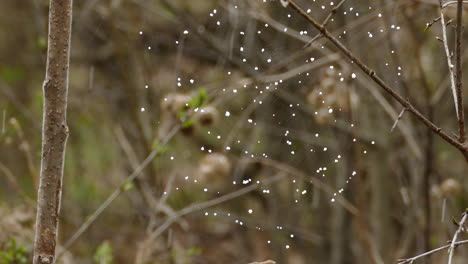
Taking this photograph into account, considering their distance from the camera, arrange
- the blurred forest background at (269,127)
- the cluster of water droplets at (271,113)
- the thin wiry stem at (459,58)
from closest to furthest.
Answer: the thin wiry stem at (459,58)
the blurred forest background at (269,127)
the cluster of water droplets at (271,113)

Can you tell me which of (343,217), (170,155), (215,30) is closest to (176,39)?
(215,30)

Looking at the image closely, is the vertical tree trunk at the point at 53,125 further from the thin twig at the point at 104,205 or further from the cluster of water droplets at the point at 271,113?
the cluster of water droplets at the point at 271,113

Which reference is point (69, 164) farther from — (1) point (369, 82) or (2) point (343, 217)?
(1) point (369, 82)

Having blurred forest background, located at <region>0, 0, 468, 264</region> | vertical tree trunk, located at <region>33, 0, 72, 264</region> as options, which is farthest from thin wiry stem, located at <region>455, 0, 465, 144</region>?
blurred forest background, located at <region>0, 0, 468, 264</region>

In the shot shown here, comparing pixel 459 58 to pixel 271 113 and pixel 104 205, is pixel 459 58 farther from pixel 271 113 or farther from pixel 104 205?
pixel 271 113

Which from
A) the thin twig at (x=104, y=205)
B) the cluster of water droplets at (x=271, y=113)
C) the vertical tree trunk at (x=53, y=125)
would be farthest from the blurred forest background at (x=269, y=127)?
the vertical tree trunk at (x=53, y=125)

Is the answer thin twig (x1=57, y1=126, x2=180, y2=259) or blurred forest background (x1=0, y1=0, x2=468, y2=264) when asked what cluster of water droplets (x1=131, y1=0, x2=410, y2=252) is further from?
thin twig (x1=57, y1=126, x2=180, y2=259)

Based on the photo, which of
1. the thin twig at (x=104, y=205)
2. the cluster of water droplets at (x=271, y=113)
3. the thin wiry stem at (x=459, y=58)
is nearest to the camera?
the thin wiry stem at (x=459, y=58)
